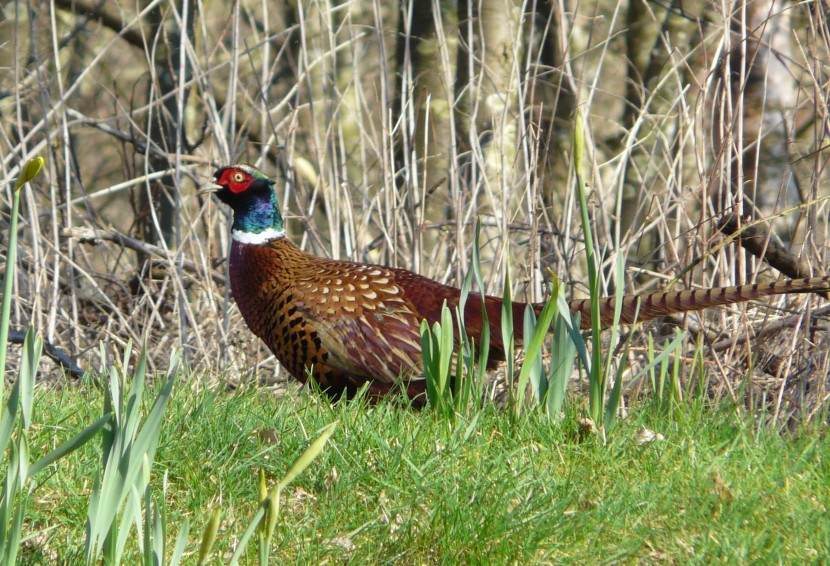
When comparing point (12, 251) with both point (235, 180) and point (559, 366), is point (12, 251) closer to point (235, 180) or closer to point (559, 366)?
point (559, 366)

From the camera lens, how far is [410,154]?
4.67 m

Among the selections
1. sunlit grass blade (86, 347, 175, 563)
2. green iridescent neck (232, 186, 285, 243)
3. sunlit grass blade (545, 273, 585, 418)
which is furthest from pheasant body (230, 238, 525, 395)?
sunlit grass blade (86, 347, 175, 563)

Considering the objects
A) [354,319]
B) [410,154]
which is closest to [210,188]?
[354,319]

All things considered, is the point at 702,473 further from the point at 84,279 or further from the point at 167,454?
the point at 84,279

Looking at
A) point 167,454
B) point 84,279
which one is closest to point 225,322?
point 84,279

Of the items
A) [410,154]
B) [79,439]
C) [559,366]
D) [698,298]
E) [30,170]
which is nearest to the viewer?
[30,170]

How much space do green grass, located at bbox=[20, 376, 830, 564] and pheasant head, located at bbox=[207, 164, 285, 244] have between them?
4.83 feet

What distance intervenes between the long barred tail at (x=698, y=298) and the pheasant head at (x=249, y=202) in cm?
148

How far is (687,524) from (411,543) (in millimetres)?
608

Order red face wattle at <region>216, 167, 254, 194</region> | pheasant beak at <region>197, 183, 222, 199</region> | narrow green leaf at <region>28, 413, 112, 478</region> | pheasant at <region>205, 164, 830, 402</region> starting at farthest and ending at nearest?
red face wattle at <region>216, 167, 254, 194</region> → pheasant beak at <region>197, 183, 222, 199</region> → pheasant at <region>205, 164, 830, 402</region> → narrow green leaf at <region>28, 413, 112, 478</region>

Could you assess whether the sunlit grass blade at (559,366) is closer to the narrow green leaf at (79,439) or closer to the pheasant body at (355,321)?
the pheasant body at (355,321)

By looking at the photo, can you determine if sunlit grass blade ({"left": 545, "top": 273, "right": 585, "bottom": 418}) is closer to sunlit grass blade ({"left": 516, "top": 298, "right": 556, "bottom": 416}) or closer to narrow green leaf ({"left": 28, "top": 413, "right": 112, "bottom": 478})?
sunlit grass blade ({"left": 516, "top": 298, "right": 556, "bottom": 416})

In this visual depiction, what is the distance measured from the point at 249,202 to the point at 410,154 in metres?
0.90

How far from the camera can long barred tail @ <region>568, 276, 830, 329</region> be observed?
266cm
